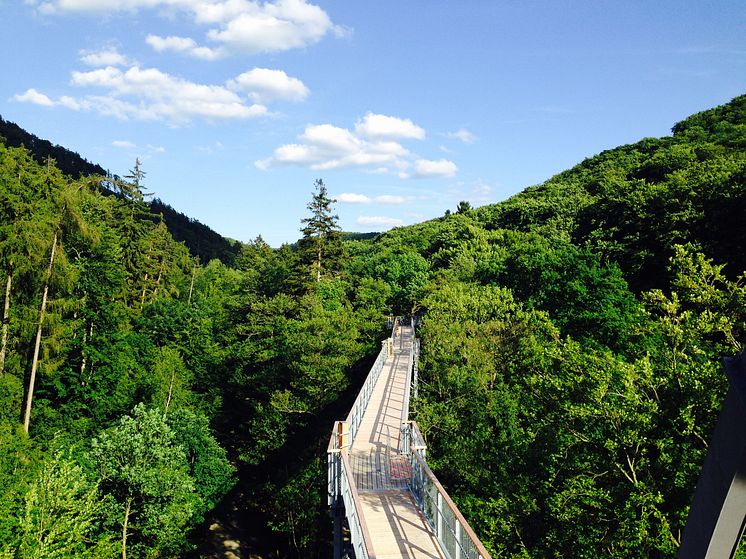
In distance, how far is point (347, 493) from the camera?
32.5ft

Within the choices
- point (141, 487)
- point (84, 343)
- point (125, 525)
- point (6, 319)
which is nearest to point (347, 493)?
point (141, 487)

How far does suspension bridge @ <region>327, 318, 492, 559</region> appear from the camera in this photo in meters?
8.10

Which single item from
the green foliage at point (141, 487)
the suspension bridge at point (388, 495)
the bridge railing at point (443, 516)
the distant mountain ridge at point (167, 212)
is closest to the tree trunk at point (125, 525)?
the green foliage at point (141, 487)

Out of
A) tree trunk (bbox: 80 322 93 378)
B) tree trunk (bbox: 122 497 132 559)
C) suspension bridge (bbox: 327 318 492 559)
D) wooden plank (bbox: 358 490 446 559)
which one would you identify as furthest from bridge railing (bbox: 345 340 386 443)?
tree trunk (bbox: 80 322 93 378)

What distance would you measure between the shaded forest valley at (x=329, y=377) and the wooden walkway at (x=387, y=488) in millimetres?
3274

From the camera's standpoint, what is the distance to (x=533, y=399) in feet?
57.6

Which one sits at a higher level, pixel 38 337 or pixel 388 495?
→ pixel 388 495

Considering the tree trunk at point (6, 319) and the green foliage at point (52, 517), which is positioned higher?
the tree trunk at point (6, 319)

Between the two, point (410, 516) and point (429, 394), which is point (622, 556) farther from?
point (429, 394)

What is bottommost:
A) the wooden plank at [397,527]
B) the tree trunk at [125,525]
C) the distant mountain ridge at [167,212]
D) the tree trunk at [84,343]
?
the tree trunk at [125,525]

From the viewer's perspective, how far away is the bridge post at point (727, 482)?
5.45 ft

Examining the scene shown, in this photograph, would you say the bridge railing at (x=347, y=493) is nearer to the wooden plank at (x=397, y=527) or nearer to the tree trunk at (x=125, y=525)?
the wooden plank at (x=397, y=527)

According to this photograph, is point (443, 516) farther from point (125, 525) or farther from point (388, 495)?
point (125, 525)

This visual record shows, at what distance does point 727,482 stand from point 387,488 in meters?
10.2
